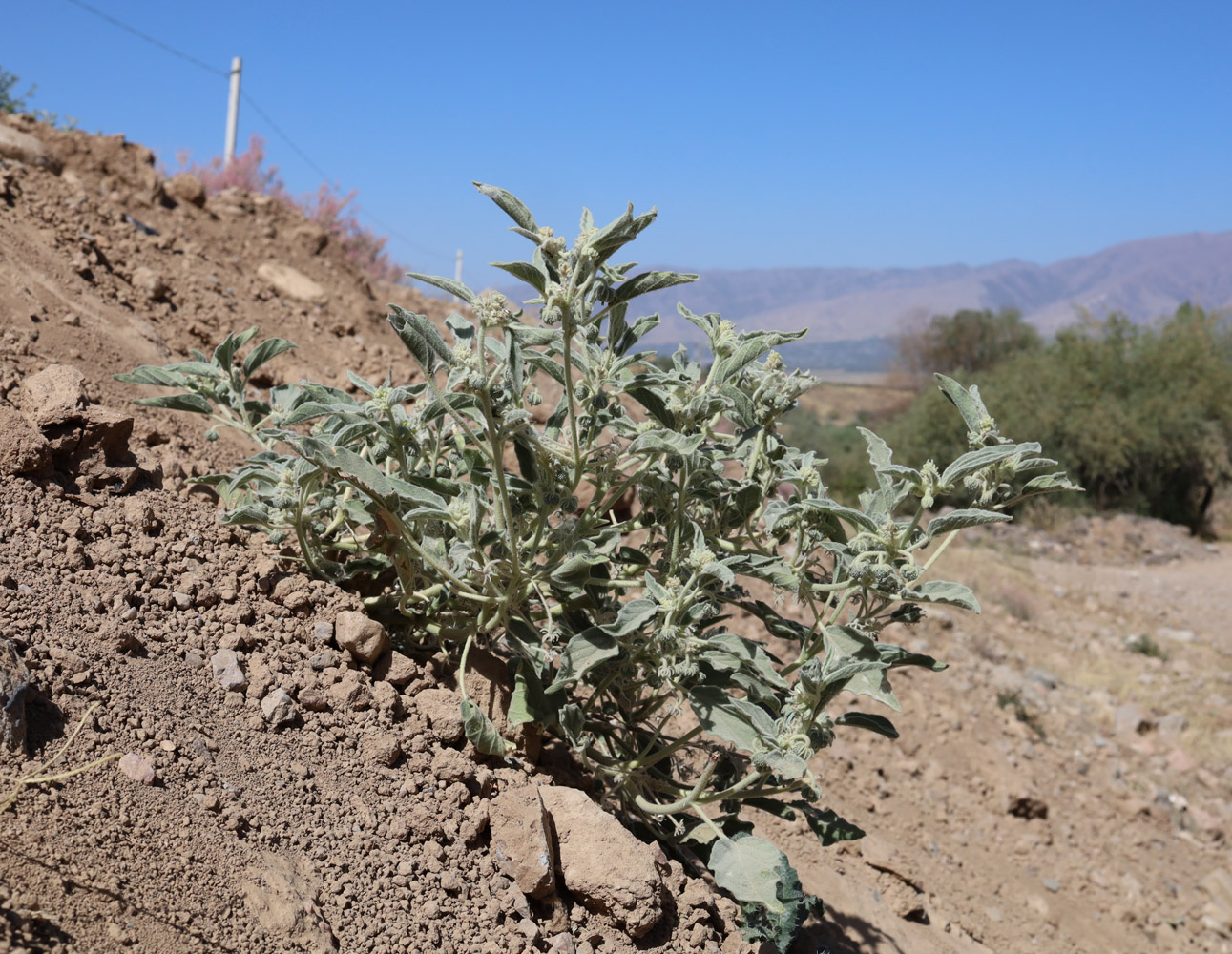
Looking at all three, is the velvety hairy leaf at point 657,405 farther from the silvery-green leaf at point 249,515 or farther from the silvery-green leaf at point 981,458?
the silvery-green leaf at point 249,515

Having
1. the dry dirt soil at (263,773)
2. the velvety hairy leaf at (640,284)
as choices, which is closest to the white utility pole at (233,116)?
the dry dirt soil at (263,773)

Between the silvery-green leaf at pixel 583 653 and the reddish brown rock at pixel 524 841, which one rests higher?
the silvery-green leaf at pixel 583 653

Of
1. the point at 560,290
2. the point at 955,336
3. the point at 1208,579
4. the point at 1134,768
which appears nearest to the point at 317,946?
the point at 560,290

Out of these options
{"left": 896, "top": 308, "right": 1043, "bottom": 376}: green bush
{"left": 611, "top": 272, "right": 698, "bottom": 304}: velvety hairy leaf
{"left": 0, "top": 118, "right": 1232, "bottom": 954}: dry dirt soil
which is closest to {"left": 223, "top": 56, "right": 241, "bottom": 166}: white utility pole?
{"left": 0, "top": 118, "right": 1232, "bottom": 954}: dry dirt soil

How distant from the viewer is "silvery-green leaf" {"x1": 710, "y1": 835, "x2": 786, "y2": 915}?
6.02 feet

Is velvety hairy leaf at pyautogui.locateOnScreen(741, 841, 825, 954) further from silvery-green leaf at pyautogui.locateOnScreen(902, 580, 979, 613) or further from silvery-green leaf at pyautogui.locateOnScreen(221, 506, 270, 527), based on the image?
silvery-green leaf at pyautogui.locateOnScreen(221, 506, 270, 527)

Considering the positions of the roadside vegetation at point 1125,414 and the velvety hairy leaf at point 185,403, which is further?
the roadside vegetation at point 1125,414

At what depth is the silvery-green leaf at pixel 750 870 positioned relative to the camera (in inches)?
72.3

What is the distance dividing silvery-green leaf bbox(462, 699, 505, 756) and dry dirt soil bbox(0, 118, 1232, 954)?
8 centimetres

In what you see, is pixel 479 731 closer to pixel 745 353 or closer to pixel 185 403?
pixel 745 353

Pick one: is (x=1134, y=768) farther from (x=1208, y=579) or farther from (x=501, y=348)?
(x=1208, y=579)

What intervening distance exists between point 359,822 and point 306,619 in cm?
58

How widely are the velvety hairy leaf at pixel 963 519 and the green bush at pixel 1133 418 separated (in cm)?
1911

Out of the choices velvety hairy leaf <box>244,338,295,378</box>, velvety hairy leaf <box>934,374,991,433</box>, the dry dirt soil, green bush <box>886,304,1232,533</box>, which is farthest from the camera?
green bush <box>886,304,1232,533</box>
